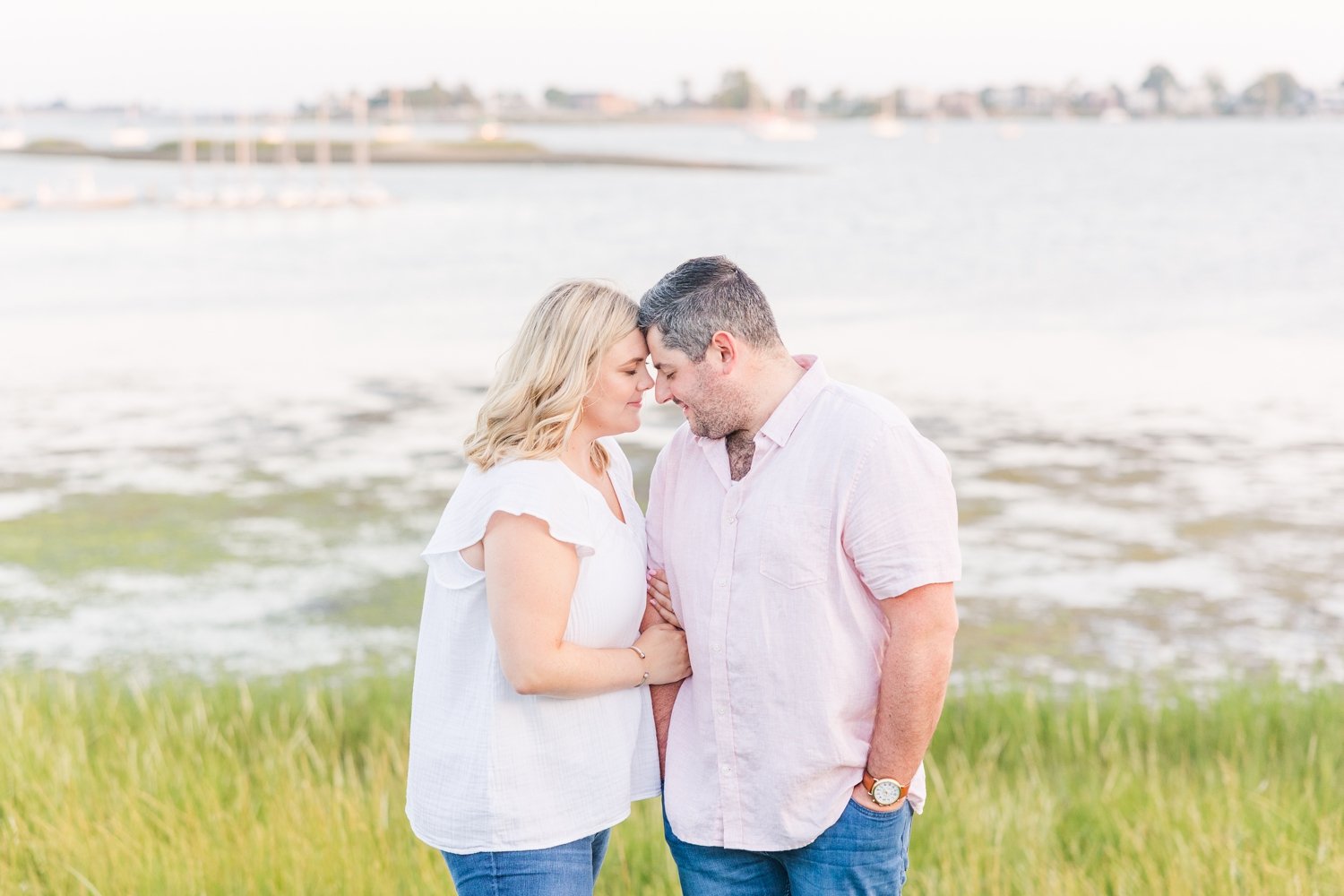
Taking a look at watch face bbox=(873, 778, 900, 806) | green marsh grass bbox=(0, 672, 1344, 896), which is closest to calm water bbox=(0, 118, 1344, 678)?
green marsh grass bbox=(0, 672, 1344, 896)

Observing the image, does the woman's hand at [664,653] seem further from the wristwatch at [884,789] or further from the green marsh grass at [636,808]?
the green marsh grass at [636,808]

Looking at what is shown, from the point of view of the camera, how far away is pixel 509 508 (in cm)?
268

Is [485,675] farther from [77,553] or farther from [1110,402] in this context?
[1110,402]

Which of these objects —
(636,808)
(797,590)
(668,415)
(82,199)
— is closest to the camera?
(797,590)

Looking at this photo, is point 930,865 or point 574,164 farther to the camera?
point 574,164

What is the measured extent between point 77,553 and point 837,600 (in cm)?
926

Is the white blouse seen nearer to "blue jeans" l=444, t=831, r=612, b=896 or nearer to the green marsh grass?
"blue jeans" l=444, t=831, r=612, b=896

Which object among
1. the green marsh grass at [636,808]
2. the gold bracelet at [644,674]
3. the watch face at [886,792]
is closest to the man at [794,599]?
the watch face at [886,792]

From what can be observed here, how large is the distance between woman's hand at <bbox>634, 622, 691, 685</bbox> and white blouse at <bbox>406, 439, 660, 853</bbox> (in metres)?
0.06

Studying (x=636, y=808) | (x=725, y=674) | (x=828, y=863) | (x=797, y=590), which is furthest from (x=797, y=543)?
(x=636, y=808)

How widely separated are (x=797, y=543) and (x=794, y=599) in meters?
0.12

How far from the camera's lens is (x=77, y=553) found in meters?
10.6

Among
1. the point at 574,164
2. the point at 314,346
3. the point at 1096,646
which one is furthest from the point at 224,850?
the point at 574,164

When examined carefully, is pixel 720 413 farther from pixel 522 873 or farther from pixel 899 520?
pixel 522 873
